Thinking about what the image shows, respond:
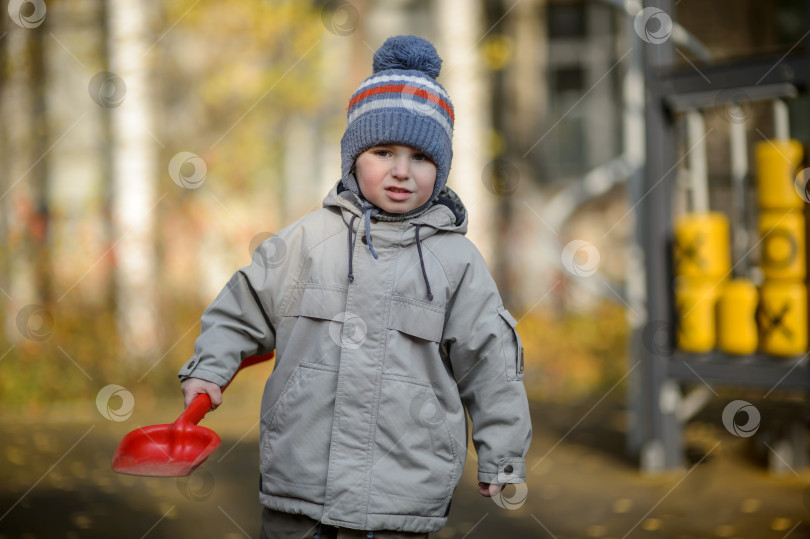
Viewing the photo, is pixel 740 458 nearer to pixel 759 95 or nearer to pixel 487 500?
pixel 487 500

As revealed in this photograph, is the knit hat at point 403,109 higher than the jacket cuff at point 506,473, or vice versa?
the knit hat at point 403,109

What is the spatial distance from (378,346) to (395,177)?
0.44 metres

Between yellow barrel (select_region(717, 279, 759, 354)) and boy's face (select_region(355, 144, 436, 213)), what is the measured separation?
9.31 feet

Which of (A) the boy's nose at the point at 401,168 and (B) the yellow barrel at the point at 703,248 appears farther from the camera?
(B) the yellow barrel at the point at 703,248

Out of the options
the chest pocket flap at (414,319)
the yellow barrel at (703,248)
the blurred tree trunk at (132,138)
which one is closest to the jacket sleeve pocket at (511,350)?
the chest pocket flap at (414,319)

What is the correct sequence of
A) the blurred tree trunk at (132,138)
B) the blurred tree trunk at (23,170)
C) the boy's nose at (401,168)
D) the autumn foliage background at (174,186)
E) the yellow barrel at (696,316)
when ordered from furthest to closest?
1. the blurred tree trunk at (132,138)
2. the blurred tree trunk at (23,170)
3. the autumn foliage background at (174,186)
4. the yellow barrel at (696,316)
5. the boy's nose at (401,168)

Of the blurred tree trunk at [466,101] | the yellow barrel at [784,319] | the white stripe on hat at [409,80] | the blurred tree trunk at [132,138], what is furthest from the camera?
the blurred tree trunk at [466,101]

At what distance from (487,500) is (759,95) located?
8.17 feet

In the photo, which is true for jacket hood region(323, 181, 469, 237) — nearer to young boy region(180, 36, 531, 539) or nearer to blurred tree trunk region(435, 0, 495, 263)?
young boy region(180, 36, 531, 539)

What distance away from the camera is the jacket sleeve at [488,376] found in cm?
237

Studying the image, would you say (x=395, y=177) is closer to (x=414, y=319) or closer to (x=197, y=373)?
(x=414, y=319)

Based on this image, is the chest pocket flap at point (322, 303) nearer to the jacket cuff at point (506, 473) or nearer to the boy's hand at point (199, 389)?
the boy's hand at point (199, 389)

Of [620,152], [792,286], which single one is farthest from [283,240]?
[620,152]

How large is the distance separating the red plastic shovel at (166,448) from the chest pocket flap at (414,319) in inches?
21.0
